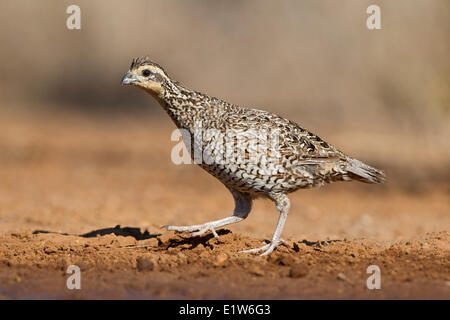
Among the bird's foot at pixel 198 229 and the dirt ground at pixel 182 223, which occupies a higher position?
the bird's foot at pixel 198 229

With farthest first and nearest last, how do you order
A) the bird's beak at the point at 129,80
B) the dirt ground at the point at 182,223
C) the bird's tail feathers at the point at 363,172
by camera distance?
the bird's tail feathers at the point at 363,172
the bird's beak at the point at 129,80
the dirt ground at the point at 182,223

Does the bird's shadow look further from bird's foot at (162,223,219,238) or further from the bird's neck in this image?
the bird's neck

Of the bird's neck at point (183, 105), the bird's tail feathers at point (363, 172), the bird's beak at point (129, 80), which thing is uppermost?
the bird's beak at point (129, 80)

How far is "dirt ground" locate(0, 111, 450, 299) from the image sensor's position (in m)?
6.17

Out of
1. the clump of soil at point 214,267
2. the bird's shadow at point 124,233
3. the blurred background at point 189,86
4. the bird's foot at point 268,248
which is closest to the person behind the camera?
the clump of soil at point 214,267

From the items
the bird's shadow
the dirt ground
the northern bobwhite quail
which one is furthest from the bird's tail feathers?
the bird's shadow

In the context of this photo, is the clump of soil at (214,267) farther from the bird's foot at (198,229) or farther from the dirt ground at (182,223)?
the bird's foot at (198,229)

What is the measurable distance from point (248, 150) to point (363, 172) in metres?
1.61

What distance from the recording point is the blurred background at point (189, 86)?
15.5m

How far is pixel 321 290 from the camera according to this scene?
19.4 ft

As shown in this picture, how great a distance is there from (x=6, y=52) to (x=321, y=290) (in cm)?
2912

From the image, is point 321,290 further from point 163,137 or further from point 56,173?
point 163,137

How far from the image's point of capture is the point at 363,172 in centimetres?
789

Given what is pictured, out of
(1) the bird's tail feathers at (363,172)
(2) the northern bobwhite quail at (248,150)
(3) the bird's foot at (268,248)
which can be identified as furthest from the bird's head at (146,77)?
(1) the bird's tail feathers at (363,172)
